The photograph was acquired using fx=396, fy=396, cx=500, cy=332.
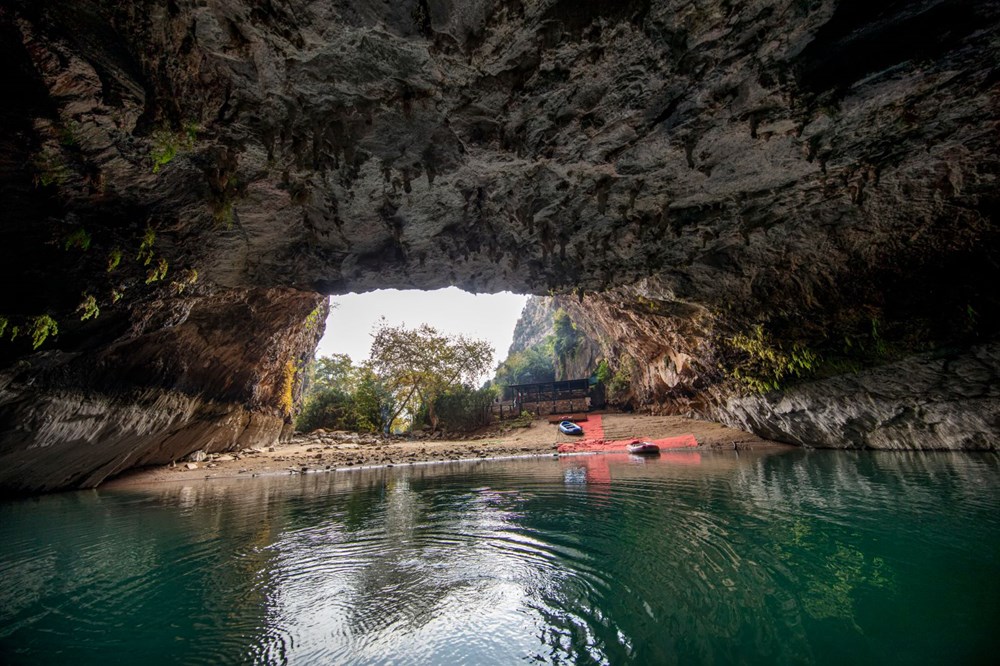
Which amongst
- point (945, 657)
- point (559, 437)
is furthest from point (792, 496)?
point (559, 437)

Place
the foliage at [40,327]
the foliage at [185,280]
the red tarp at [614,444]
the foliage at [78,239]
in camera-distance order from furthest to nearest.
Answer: the red tarp at [614,444]
the foliage at [185,280]
the foliage at [40,327]
the foliage at [78,239]

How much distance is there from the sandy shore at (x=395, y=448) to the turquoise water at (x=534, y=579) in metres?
7.12

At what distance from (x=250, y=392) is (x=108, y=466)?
4.72 metres

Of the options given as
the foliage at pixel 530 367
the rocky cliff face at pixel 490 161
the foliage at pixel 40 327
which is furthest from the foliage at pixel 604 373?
the foliage at pixel 40 327

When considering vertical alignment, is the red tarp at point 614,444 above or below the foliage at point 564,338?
below

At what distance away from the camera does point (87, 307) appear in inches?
291

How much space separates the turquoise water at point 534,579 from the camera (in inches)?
119

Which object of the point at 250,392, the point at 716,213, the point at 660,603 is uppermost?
the point at 716,213

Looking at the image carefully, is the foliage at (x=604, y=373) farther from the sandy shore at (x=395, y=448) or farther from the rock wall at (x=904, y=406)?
the rock wall at (x=904, y=406)

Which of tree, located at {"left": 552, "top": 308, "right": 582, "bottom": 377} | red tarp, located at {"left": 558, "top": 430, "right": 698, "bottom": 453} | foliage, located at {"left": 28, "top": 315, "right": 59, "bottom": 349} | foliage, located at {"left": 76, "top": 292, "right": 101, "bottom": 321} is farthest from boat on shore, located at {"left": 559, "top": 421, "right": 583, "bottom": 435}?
foliage, located at {"left": 28, "top": 315, "right": 59, "bottom": 349}

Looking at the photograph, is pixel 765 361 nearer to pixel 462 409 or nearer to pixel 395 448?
pixel 395 448

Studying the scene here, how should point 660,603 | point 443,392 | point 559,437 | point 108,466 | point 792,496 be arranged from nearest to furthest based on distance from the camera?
point 660,603, point 792,496, point 108,466, point 559,437, point 443,392

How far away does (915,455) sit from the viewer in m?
11.8

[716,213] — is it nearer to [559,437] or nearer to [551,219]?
[551,219]
